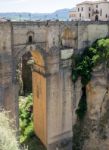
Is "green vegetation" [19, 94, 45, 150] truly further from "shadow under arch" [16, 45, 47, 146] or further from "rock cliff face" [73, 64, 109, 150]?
"rock cliff face" [73, 64, 109, 150]

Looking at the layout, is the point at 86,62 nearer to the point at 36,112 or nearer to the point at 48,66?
the point at 48,66

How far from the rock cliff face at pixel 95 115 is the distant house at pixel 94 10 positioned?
1918cm

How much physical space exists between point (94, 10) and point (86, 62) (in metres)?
20.9

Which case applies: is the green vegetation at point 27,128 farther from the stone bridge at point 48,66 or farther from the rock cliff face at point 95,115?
the rock cliff face at point 95,115

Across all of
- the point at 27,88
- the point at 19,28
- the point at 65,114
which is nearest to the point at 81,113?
the point at 65,114

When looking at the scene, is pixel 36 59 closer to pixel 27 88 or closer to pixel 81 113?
pixel 81 113

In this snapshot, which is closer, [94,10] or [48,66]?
[48,66]

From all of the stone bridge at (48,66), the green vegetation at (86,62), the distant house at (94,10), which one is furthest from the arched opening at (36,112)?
the distant house at (94,10)

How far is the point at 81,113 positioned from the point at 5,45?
1032 centimetres

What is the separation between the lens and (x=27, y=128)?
102 feet

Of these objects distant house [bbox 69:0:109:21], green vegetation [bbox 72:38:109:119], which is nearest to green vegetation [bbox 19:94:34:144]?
green vegetation [bbox 72:38:109:119]

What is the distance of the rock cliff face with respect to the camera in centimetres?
2873

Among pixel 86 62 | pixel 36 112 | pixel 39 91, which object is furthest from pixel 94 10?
pixel 36 112

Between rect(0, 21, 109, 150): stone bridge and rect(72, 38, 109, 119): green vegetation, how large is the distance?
0.66 metres
